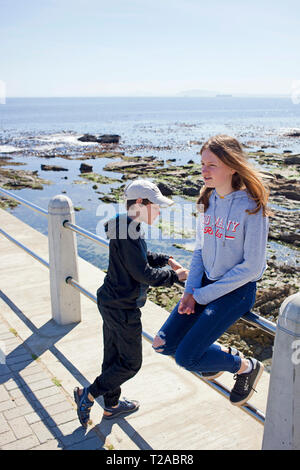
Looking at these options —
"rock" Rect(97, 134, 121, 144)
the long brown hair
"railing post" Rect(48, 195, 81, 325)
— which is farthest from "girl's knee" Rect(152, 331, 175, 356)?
"rock" Rect(97, 134, 121, 144)

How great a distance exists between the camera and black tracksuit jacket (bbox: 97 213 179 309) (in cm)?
285

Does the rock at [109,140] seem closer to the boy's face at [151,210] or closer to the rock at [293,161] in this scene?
the rock at [293,161]

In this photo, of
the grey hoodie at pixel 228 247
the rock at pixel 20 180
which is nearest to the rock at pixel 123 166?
the rock at pixel 20 180

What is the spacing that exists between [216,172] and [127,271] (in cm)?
82

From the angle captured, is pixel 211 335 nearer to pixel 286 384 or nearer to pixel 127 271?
pixel 286 384

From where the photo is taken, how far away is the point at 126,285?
297cm

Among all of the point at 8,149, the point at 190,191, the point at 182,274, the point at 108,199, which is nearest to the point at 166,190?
the point at 190,191

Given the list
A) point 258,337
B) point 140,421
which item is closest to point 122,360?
point 140,421

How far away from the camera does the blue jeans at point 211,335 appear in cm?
260

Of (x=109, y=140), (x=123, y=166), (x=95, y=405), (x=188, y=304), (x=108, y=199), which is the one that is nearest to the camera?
(x=188, y=304)

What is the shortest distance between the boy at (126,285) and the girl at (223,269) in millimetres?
261

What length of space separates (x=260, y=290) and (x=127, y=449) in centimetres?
693

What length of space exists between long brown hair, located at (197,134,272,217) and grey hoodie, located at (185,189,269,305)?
4 cm
